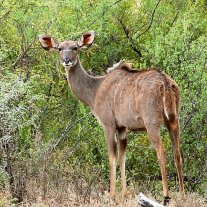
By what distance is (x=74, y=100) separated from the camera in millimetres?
12172

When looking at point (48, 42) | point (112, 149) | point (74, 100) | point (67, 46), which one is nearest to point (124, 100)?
point (112, 149)

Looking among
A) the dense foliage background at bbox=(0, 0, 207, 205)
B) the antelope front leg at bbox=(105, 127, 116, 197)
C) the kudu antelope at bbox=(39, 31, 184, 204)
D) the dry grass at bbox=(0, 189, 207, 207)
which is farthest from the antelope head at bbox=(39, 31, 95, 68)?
the dry grass at bbox=(0, 189, 207, 207)

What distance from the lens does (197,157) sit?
430 inches

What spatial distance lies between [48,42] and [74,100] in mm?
2053

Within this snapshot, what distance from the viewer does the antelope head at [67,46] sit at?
1000 centimetres

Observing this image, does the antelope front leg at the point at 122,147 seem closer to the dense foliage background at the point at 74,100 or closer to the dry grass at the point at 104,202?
the dense foliage background at the point at 74,100

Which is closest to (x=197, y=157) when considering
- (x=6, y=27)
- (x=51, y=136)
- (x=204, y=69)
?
(x=204, y=69)

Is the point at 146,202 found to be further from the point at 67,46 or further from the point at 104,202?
the point at 67,46

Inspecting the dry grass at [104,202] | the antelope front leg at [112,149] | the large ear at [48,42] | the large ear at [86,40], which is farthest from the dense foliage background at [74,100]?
the large ear at [86,40]

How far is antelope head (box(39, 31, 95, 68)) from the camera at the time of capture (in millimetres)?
10000

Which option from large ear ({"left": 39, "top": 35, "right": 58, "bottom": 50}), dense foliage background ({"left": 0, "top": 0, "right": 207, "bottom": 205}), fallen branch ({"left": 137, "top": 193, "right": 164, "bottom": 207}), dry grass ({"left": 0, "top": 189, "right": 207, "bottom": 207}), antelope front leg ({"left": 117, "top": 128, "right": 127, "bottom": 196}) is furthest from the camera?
large ear ({"left": 39, "top": 35, "right": 58, "bottom": 50})

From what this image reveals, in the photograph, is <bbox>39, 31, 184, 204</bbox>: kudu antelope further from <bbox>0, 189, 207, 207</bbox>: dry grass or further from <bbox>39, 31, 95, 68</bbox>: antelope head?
<bbox>0, 189, 207, 207</bbox>: dry grass

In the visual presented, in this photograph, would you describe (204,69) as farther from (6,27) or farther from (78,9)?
(6,27)

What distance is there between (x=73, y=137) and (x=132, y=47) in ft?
5.57
